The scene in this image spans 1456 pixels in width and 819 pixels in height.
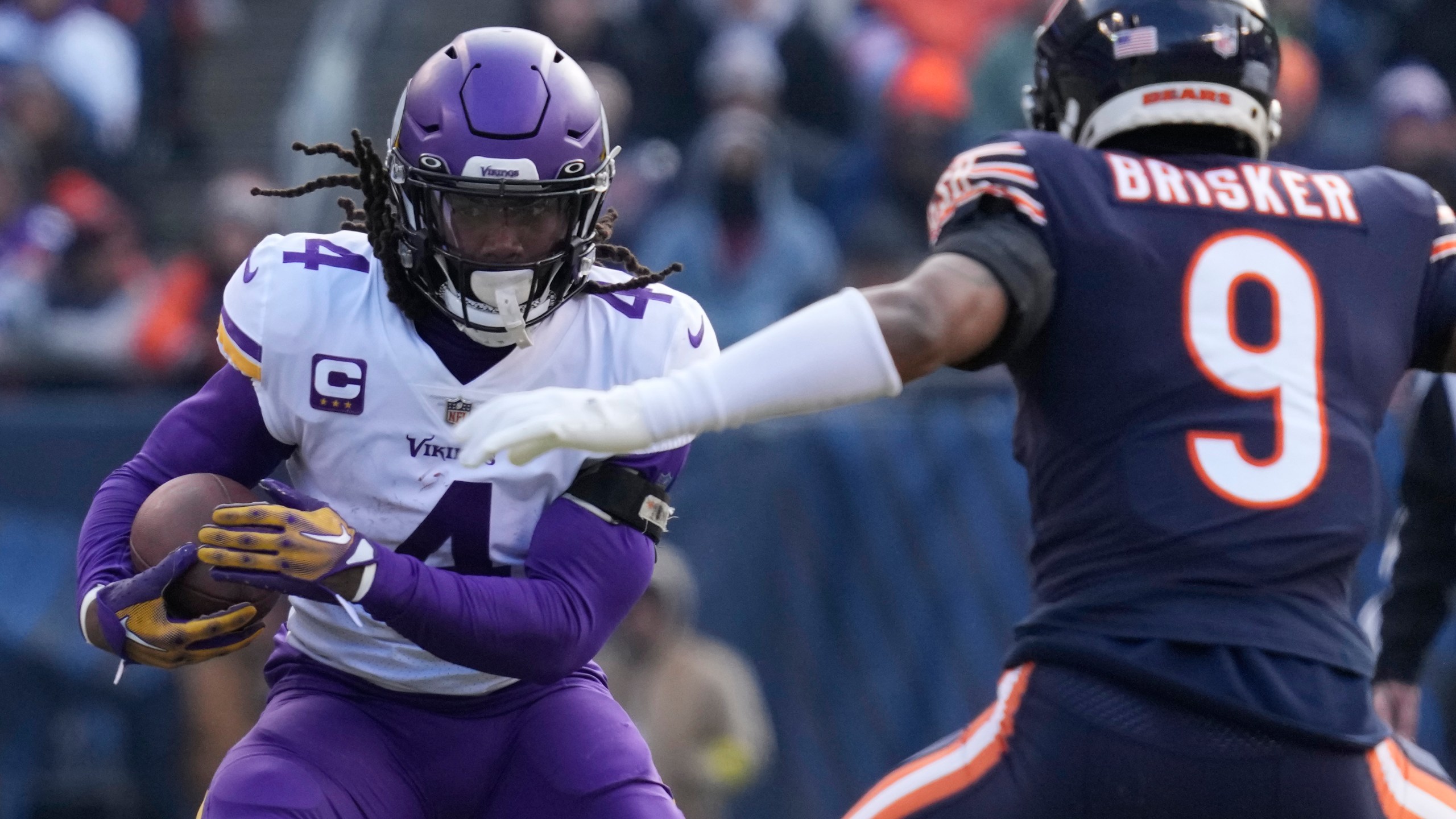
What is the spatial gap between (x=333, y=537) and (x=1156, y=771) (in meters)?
1.27

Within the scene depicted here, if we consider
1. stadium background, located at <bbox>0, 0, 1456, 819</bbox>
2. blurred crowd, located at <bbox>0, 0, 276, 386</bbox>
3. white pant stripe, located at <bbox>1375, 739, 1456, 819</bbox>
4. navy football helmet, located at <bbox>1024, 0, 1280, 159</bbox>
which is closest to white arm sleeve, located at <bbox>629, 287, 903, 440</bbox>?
navy football helmet, located at <bbox>1024, 0, 1280, 159</bbox>

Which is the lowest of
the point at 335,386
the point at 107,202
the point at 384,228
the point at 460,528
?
the point at 107,202

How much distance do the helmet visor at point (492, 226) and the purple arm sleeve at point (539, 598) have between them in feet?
1.32

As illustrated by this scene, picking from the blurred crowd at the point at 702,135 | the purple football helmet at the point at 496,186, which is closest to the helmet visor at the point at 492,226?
the purple football helmet at the point at 496,186

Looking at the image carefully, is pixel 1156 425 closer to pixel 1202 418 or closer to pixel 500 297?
pixel 1202 418

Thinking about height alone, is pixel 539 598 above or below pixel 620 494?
below

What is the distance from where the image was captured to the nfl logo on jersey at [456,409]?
10.7ft

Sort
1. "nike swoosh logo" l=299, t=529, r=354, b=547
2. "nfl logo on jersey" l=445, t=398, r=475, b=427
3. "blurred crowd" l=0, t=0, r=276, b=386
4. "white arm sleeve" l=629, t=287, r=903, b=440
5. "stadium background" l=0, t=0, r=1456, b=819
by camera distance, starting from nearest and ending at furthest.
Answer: "white arm sleeve" l=629, t=287, r=903, b=440 → "nike swoosh logo" l=299, t=529, r=354, b=547 → "nfl logo on jersey" l=445, t=398, r=475, b=427 → "stadium background" l=0, t=0, r=1456, b=819 → "blurred crowd" l=0, t=0, r=276, b=386

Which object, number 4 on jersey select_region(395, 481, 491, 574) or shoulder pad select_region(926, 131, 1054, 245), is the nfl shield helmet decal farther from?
number 4 on jersey select_region(395, 481, 491, 574)

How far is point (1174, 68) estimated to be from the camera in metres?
2.97

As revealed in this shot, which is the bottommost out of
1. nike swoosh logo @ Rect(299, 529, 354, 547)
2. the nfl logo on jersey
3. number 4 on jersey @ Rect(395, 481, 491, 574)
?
number 4 on jersey @ Rect(395, 481, 491, 574)

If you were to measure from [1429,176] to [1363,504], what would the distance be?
18.2ft

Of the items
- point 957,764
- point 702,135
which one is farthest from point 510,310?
point 702,135

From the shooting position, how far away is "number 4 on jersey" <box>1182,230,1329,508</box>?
108 inches
